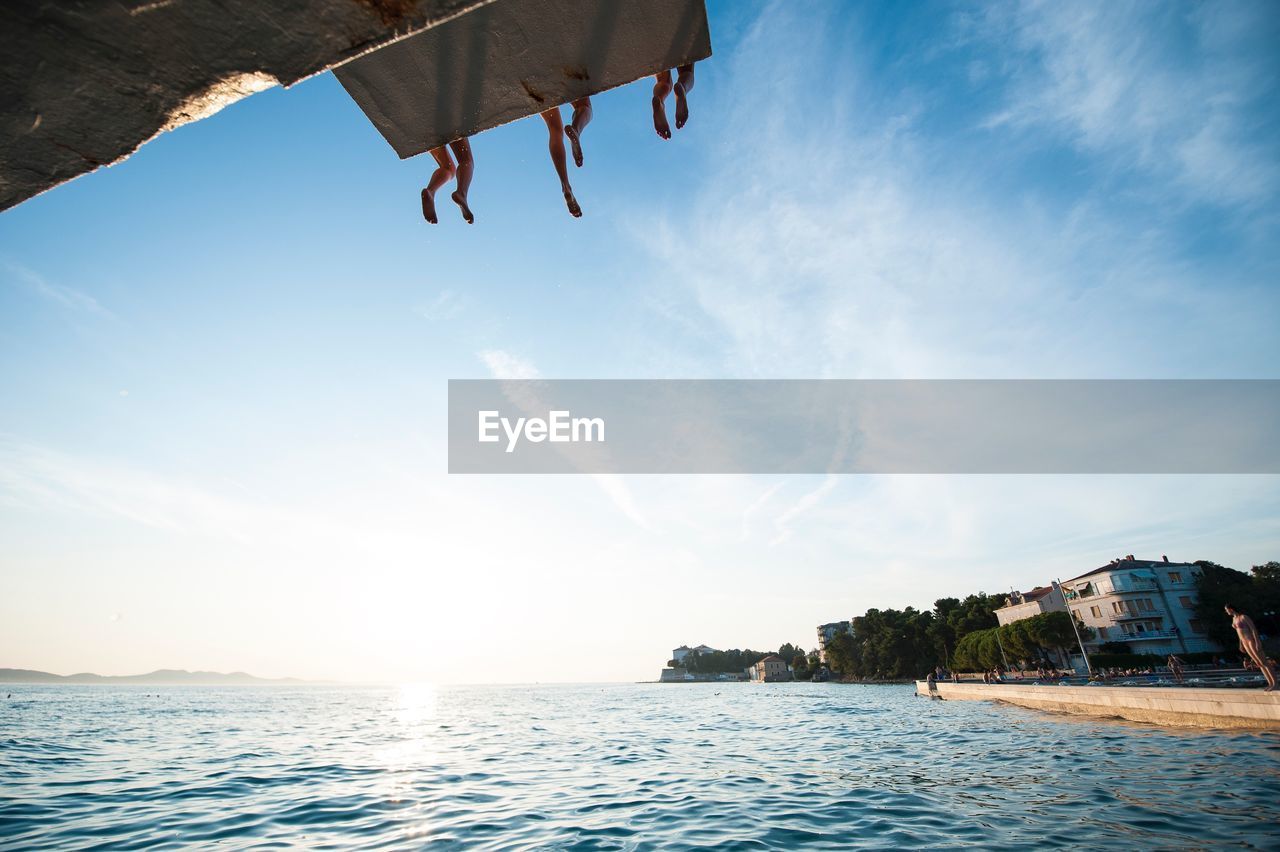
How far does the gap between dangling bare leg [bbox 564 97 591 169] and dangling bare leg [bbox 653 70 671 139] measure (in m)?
0.52

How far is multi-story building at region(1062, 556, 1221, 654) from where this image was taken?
7056 cm

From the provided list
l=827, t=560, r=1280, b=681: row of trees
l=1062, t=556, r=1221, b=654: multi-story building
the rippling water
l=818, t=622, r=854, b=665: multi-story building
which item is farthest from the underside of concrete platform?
l=818, t=622, r=854, b=665: multi-story building

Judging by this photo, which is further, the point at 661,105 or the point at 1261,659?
the point at 1261,659

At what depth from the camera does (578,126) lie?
4.21 meters

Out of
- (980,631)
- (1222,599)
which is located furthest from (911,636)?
(1222,599)

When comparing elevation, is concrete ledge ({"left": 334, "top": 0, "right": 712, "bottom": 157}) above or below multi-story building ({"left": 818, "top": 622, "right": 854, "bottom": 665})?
below

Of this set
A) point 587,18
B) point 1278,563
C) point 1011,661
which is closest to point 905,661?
point 1011,661

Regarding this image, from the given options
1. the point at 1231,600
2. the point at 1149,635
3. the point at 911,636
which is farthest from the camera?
the point at 911,636

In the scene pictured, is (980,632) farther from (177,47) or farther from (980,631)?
(177,47)

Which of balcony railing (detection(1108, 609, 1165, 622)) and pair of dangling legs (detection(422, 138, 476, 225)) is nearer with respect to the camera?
pair of dangling legs (detection(422, 138, 476, 225))

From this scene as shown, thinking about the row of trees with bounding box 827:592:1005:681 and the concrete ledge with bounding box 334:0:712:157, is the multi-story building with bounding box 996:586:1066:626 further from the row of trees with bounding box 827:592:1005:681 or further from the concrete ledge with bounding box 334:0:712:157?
the concrete ledge with bounding box 334:0:712:157

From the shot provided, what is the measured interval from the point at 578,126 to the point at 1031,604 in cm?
10230

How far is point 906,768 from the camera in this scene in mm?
17500

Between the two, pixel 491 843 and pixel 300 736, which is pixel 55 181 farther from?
pixel 300 736
